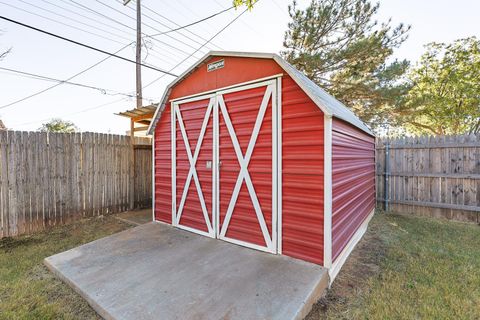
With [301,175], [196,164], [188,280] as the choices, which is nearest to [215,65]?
[196,164]

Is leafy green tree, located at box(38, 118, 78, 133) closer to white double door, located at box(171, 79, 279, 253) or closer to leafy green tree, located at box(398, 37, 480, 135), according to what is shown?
white double door, located at box(171, 79, 279, 253)

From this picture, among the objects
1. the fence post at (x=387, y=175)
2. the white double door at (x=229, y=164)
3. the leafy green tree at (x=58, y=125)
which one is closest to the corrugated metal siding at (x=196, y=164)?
the white double door at (x=229, y=164)

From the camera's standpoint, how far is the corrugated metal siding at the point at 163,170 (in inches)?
175

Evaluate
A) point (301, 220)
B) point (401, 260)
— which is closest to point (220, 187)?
point (301, 220)

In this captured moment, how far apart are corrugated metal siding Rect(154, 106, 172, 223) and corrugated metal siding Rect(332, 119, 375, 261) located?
3.08 m

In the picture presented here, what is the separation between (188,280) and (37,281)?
1.85m

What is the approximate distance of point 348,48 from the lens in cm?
769

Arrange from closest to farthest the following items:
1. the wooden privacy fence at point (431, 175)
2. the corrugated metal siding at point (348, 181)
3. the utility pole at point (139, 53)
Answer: the corrugated metal siding at point (348, 181) → the wooden privacy fence at point (431, 175) → the utility pole at point (139, 53)

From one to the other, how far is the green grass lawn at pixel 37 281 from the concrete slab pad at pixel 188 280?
12cm

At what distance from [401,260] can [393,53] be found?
25.6 feet

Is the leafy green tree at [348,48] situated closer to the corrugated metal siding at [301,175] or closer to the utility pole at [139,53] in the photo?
the utility pole at [139,53]

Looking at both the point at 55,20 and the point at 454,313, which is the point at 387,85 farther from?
the point at 55,20

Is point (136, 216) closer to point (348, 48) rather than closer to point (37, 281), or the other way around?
point (37, 281)

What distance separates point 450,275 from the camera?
2730 mm
